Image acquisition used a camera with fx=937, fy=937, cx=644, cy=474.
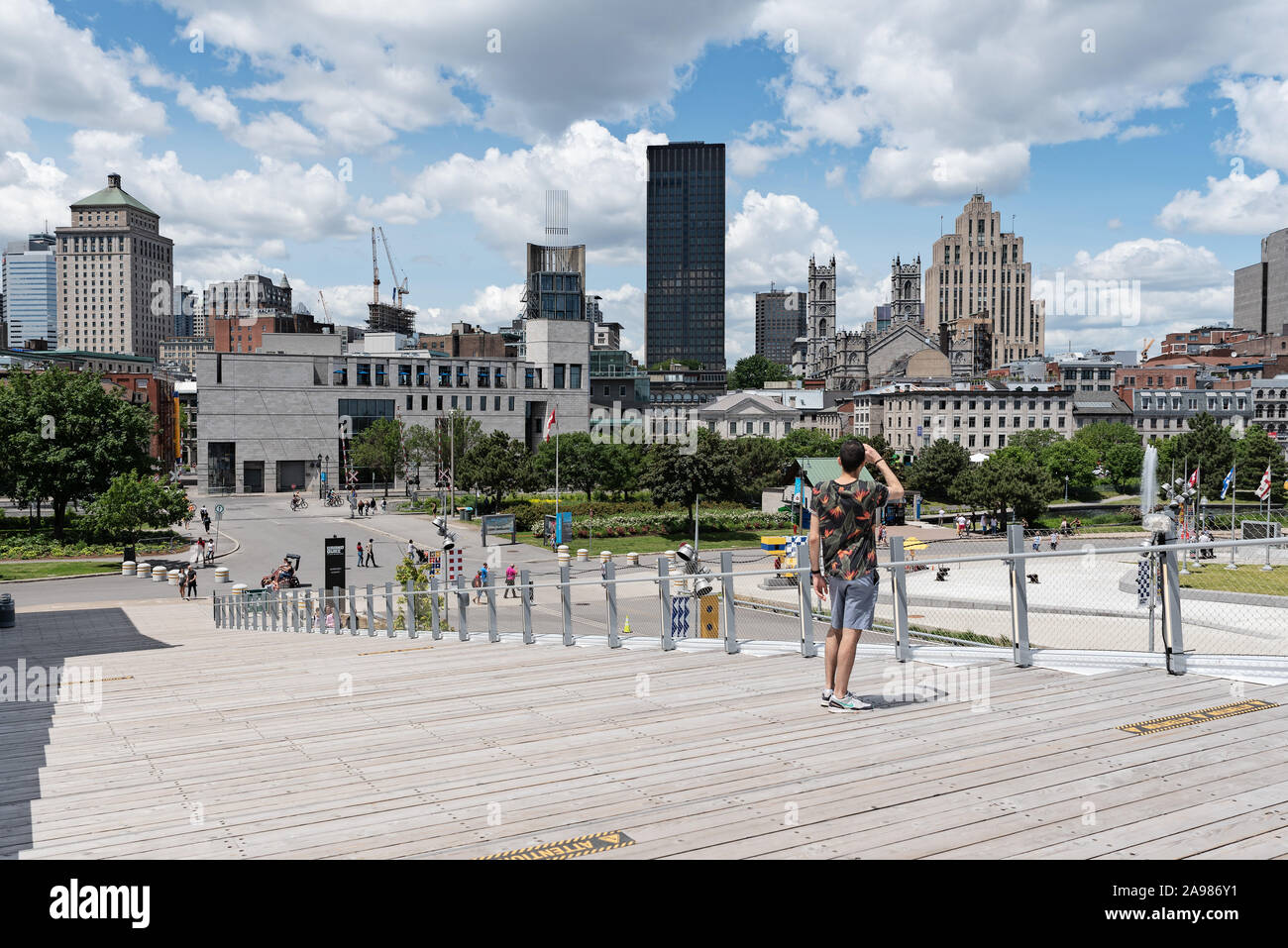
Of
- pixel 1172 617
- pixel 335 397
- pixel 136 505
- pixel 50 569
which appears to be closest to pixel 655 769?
pixel 1172 617

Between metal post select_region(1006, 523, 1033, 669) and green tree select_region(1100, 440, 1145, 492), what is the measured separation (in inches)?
4169

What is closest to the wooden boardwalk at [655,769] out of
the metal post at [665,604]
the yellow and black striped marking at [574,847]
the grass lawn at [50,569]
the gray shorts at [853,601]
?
the yellow and black striped marking at [574,847]

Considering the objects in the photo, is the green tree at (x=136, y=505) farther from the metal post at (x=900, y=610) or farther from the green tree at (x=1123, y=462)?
the green tree at (x=1123, y=462)

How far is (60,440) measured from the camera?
186 feet

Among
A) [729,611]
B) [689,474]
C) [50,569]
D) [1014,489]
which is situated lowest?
[50,569]

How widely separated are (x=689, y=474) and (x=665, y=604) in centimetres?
5303

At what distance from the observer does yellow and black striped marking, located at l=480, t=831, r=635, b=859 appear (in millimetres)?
5094

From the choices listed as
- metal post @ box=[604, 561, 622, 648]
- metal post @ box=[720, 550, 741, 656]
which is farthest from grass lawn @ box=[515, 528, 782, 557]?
metal post @ box=[720, 550, 741, 656]

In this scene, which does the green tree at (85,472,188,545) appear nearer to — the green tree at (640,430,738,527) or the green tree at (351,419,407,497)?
the green tree at (640,430,738,527)

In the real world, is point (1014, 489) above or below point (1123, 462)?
below

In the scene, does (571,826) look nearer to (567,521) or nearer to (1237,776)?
(1237,776)

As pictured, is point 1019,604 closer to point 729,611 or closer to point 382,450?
point 729,611
